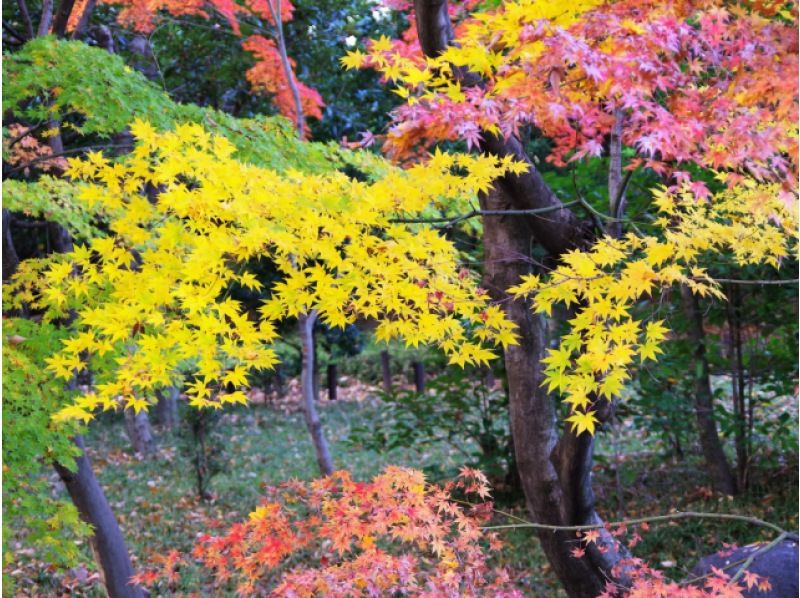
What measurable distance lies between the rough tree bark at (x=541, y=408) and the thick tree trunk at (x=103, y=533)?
11.6ft

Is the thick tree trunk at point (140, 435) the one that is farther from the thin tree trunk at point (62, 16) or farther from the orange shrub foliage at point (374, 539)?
the orange shrub foliage at point (374, 539)

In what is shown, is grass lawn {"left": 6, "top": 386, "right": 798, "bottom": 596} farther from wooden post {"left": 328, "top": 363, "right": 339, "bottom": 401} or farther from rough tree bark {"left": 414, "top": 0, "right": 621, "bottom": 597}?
wooden post {"left": 328, "top": 363, "right": 339, "bottom": 401}

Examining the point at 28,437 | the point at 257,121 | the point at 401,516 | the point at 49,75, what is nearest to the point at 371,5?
the point at 257,121

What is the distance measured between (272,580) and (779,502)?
461 centimetres

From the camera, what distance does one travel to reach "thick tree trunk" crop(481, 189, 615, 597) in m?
4.84

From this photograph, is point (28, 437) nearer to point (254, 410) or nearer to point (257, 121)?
point (257, 121)

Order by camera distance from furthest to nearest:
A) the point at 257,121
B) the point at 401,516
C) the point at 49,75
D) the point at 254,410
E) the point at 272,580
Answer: the point at 254,410 < the point at 272,580 < the point at 257,121 < the point at 49,75 < the point at 401,516

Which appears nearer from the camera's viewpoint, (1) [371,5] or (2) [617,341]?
(2) [617,341]

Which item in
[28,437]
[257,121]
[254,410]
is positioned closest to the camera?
[28,437]

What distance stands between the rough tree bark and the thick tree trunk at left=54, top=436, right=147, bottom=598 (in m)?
3.54

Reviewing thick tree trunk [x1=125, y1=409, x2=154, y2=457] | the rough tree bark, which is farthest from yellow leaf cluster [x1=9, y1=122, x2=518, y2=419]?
thick tree trunk [x1=125, y1=409, x2=154, y2=457]

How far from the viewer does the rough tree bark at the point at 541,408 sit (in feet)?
15.1

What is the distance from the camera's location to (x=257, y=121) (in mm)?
5973

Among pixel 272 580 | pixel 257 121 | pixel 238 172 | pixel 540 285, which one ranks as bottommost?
pixel 272 580
